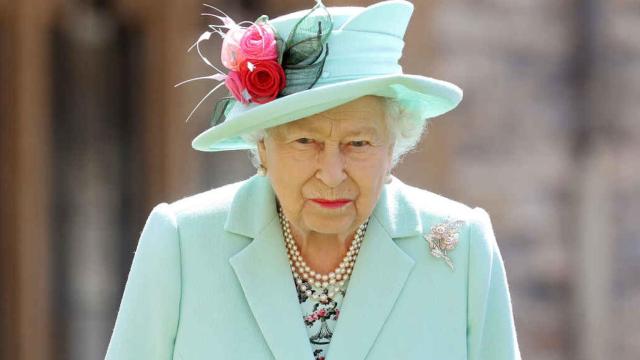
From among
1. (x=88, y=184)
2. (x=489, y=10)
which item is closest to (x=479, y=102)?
(x=489, y=10)

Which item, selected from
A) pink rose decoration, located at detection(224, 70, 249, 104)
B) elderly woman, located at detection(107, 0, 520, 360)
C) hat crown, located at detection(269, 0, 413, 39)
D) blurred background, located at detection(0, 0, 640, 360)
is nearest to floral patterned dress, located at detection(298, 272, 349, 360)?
elderly woman, located at detection(107, 0, 520, 360)

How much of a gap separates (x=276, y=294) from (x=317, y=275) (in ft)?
0.41

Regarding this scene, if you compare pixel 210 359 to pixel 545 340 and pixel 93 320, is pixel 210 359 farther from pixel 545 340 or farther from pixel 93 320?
pixel 545 340

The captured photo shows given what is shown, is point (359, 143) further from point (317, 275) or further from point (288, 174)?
point (317, 275)

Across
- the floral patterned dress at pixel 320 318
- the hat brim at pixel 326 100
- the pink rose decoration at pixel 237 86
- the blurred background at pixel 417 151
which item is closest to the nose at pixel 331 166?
the hat brim at pixel 326 100

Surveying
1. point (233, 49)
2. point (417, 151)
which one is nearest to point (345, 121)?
point (233, 49)

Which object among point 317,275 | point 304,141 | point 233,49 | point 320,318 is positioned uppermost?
point 233,49

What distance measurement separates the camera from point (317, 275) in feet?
11.7


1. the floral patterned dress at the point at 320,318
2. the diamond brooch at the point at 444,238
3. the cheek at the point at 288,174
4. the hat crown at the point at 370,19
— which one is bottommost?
the floral patterned dress at the point at 320,318

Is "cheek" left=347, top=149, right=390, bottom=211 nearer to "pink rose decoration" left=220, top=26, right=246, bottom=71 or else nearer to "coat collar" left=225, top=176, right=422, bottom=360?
"coat collar" left=225, top=176, right=422, bottom=360

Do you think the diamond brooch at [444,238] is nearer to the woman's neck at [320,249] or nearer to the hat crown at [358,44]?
the woman's neck at [320,249]

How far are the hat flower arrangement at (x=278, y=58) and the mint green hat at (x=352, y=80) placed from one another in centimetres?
2

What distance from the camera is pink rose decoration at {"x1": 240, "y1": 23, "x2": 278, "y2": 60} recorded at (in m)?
3.40

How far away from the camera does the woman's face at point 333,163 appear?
331cm
